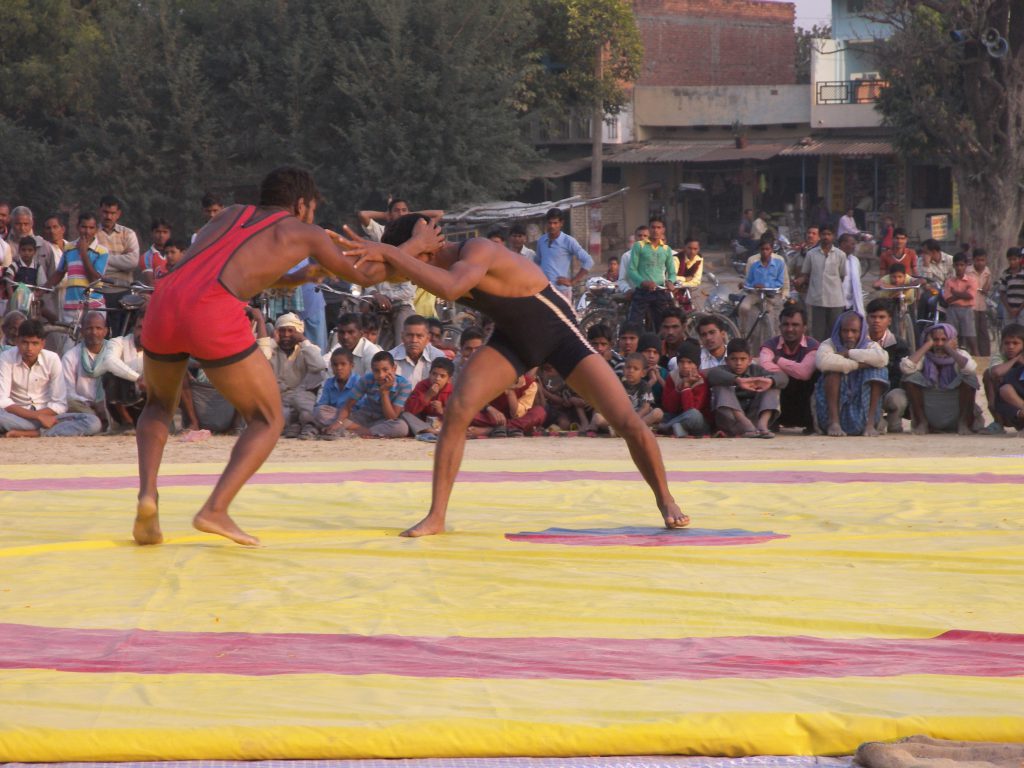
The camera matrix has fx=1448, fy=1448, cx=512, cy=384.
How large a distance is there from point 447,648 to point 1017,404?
7.02 metres

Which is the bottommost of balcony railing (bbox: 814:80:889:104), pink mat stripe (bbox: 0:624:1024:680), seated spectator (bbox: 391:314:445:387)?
pink mat stripe (bbox: 0:624:1024:680)

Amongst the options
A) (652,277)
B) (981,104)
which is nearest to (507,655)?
(652,277)

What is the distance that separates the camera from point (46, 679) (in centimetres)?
342

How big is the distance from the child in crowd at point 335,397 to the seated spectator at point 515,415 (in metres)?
0.93

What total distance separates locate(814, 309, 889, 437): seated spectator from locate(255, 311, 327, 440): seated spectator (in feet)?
11.8

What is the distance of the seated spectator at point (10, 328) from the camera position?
438 inches

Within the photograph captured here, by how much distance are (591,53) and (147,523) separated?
1090 inches

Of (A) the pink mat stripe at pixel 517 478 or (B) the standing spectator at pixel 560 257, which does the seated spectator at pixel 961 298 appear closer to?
(B) the standing spectator at pixel 560 257

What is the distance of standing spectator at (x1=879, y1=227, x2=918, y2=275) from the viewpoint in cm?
1471

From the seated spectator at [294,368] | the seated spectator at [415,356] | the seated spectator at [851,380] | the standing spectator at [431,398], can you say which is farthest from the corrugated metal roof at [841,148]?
the standing spectator at [431,398]

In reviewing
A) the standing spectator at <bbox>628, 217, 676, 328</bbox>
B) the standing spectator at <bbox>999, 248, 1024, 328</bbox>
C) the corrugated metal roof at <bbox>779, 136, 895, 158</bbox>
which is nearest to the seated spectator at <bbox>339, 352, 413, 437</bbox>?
the standing spectator at <bbox>628, 217, 676, 328</bbox>

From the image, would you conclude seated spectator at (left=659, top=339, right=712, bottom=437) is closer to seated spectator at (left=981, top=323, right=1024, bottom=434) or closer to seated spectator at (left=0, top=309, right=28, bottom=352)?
seated spectator at (left=981, top=323, right=1024, bottom=434)

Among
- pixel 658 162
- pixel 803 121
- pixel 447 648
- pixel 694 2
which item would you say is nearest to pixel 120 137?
pixel 658 162

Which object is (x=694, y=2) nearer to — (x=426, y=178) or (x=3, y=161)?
(x=426, y=178)
